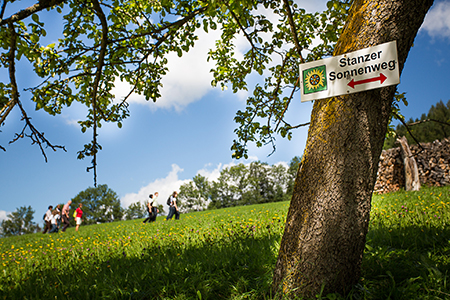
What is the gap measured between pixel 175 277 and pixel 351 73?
2935 millimetres

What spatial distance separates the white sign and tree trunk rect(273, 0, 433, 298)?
8cm

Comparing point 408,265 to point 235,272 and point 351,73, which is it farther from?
point 351,73

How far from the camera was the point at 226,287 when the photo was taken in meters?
2.81

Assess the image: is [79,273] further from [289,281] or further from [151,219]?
[151,219]

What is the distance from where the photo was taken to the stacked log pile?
40.9ft

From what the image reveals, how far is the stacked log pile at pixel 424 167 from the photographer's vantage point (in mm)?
12477

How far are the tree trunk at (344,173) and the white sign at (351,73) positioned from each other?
83mm

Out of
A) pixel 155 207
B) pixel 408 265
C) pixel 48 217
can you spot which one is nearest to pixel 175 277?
pixel 408 265

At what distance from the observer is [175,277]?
3.17 m

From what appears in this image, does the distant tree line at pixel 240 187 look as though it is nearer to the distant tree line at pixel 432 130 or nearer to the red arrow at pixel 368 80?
the distant tree line at pixel 432 130

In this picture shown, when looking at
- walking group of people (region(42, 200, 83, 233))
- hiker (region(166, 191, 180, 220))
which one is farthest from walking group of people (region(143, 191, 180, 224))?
walking group of people (region(42, 200, 83, 233))

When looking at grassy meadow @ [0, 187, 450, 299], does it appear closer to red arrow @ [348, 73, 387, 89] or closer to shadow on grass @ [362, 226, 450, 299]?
shadow on grass @ [362, 226, 450, 299]

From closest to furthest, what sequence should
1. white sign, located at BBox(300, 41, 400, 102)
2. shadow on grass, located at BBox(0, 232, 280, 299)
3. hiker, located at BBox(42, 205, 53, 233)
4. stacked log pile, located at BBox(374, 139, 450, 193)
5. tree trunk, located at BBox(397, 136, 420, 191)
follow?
white sign, located at BBox(300, 41, 400, 102) < shadow on grass, located at BBox(0, 232, 280, 299) < tree trunk, located at BBox(397, 136, 420, 191) < stacked log pile, located at BBox(374, 139, 450, 193) < hiker, located at BBox(42, 205, 53, 233)

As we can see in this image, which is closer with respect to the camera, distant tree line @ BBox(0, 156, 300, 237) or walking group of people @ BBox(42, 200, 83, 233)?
walking group of people @ BBox(42, 200, 83, 233)
